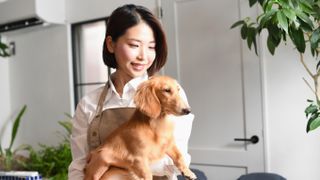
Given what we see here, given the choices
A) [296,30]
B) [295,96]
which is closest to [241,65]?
[295,96]

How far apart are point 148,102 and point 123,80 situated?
0.23 m

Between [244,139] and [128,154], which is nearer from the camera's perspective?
[128,154]

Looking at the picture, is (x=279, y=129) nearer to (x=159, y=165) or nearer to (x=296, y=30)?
(x=296, y=30)

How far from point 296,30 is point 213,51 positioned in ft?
3.14

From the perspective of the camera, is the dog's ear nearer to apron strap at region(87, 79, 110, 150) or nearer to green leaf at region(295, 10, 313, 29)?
apron strap at region(87, 79, 110, 150)

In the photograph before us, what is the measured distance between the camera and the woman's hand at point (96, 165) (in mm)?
956

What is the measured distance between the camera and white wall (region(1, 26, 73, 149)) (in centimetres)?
367

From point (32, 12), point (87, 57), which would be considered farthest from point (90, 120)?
point (32, 12)

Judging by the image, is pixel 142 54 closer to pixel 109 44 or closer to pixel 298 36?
pixel 109 44

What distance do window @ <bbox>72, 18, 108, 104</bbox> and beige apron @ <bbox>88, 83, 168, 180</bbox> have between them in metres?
2.45

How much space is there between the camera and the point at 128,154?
93 cm

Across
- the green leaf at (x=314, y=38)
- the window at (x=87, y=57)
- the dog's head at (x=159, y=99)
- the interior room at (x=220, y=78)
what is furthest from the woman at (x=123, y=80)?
the window at (x=87, y=57)

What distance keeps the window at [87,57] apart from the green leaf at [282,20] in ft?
7.13

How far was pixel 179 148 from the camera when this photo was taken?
97 centimetres
